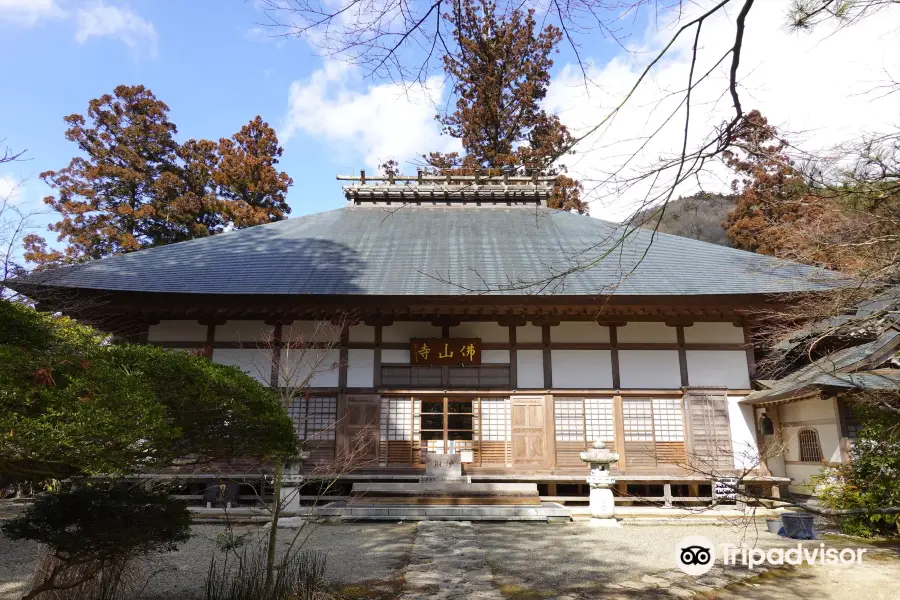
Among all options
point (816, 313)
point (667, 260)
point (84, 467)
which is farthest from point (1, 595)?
point (667, 260)

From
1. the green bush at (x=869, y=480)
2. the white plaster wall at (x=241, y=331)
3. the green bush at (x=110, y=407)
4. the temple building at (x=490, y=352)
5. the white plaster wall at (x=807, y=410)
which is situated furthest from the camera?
the white plaster wall at (x=241, y=331)

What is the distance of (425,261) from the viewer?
12.4m

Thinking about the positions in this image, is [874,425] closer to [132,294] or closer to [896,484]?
[896,484]

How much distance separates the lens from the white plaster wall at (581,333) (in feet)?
38.1

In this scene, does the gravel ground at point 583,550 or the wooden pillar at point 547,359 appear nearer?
the gravel ground at point 583,550

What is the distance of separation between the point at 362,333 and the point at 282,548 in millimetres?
5006

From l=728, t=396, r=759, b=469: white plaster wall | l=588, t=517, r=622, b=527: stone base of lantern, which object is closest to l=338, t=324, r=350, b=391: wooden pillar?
l=588, t=517, r=622, b=527: stone base of lantern

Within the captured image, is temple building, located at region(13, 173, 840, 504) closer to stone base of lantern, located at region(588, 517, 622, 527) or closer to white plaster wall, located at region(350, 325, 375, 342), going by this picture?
white plaster wall, located at region(350, 325, 375, 342)

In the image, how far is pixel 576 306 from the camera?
10.6 m

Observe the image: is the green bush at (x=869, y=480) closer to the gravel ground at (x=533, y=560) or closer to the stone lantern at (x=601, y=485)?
the gravel ground at (x=533, y=560)

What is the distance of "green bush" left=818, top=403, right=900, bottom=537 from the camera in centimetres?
759

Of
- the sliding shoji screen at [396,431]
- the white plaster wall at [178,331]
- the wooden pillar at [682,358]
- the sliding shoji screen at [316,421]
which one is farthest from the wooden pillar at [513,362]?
the white plaster wall at [178,331]

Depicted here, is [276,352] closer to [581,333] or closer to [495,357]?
[495,357]

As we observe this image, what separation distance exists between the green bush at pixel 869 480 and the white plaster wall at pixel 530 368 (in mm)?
4837
